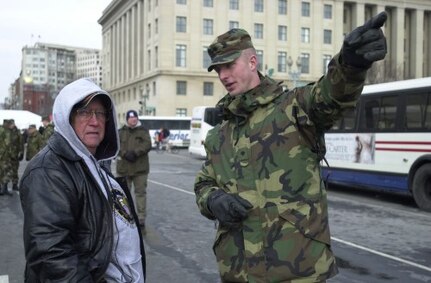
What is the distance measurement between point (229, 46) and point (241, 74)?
0.16 metres

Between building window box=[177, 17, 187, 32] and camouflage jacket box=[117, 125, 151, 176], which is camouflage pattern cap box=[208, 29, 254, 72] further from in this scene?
building window box=[177, 17, 187, 32]

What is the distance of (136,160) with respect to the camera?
9023 mm

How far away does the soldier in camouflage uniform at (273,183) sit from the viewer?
2.54 metres

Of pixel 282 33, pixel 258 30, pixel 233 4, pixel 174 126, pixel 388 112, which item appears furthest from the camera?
pixel 282 33

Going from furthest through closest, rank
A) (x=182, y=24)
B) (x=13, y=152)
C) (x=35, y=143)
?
(x=182, y=24)
(x=35, y=143)
(x=13, y=152)

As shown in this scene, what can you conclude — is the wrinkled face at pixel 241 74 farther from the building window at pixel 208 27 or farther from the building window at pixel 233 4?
the building window at pixel 233 4

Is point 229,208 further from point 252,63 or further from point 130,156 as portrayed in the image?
point 130,156

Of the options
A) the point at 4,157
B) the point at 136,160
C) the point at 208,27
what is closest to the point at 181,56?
the point at 208,27

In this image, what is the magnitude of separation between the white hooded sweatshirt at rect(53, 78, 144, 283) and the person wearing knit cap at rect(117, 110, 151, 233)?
628 centimetres

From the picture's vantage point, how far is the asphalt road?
6.20 meters

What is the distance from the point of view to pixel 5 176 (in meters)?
13.4

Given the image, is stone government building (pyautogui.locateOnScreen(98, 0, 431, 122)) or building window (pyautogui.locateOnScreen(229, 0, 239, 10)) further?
building window (pyautogui.locateOnScreen(229, 0, 239, 10))

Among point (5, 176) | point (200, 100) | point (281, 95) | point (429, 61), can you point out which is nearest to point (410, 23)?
point (429, 61)

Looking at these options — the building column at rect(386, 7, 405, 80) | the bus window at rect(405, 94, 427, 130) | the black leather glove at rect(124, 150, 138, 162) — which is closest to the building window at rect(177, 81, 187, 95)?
the building column at rect(386, 7, 405, 80)
